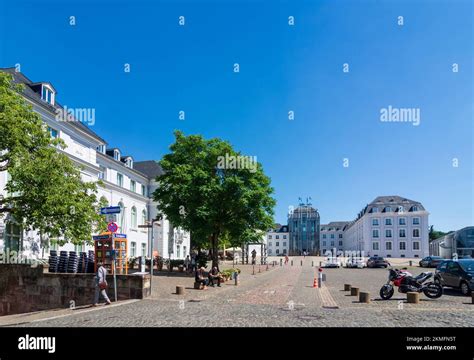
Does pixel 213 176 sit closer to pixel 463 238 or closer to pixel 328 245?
pixel 463 238

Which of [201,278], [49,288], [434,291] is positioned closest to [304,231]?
[201,278]

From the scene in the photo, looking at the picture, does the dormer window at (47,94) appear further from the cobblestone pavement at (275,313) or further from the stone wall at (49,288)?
the cobblestone pavement at (275,313)

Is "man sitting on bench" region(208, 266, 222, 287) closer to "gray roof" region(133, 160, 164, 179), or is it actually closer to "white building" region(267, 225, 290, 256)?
"gray roof" region(133, 160, 164, 179)

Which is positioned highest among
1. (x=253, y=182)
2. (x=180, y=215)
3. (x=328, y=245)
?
(x=253, y=182)

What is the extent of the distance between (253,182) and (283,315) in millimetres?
20066

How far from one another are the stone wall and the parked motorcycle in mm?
10045

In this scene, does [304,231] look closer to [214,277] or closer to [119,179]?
[119,179]

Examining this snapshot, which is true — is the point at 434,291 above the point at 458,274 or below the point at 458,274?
below

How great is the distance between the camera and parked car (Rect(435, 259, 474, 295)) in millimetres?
18312

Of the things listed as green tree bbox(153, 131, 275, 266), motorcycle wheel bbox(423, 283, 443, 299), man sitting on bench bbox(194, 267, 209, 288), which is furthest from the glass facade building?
motorcycle wheel bbox(423, 283, 443, 299)

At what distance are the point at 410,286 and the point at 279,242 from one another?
148689 millimetres

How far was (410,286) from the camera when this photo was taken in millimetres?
17109
